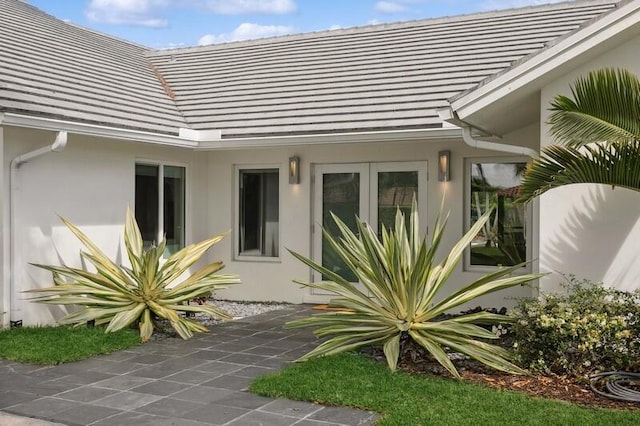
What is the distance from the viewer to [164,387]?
21.0 ft

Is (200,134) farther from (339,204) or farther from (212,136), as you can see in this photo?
(339,204)

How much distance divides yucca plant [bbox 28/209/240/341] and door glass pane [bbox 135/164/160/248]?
1646 mm

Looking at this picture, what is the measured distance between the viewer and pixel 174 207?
12094mm

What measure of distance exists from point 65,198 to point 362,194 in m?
4.80

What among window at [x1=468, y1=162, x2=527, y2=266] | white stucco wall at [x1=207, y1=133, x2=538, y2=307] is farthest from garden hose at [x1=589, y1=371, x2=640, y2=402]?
window at [x1=468, y1=162, x2=527, y2=266]

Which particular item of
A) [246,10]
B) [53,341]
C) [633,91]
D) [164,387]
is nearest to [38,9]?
[53,341]

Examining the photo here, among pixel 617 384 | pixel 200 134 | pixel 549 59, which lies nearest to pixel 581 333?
pixel 617 384

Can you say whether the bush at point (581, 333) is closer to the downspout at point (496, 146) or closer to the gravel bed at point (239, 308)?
the downspout at point (496, 146)

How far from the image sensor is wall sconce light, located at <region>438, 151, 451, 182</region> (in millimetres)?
10789

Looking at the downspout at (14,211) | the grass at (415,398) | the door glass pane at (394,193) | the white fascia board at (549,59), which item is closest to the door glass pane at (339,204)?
the door glass pane at (394,193)

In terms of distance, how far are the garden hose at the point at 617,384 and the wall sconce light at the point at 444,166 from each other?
5.01 meters

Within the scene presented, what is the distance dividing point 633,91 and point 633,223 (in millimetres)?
1633

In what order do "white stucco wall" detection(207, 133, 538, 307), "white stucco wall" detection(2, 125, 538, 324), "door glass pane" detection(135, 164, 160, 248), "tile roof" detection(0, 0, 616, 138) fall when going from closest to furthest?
"white stucco wall" detection(2, 125, 538, 324), "tile roof" detection(0, 0, 616, 138), "white stucco wall" detection(207, 133, 538, 307), "door glass pane" detection(135, 164, 160, 248)

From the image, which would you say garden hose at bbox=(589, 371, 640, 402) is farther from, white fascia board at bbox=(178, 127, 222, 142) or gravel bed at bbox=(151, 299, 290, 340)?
white fascia board at bbox=(178, 127, 222, 142)
